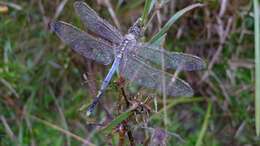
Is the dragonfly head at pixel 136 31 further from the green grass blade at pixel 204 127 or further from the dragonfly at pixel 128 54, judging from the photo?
the green grass blade at pixel 204 127

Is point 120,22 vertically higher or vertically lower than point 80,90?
higher

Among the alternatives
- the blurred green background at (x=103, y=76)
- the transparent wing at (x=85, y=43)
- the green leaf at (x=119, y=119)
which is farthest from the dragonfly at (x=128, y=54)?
the blurred green background at (x=103, y=76)

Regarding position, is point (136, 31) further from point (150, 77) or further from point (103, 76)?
point (103, 76)

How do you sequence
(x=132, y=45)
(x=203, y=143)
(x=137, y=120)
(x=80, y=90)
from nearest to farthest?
(x=137, y=120)
(x=132, y=45)
(x=203, y=143)
(x=80, y=90)

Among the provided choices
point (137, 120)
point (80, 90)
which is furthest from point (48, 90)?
point (137, 120)

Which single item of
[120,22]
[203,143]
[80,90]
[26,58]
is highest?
[120,22]

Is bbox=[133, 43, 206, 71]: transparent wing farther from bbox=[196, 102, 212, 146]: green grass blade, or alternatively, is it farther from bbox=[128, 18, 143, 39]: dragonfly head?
bbox=[196, 102, 212, 146]: green grass blade

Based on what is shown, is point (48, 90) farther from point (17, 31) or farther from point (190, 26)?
point (190, 26)
